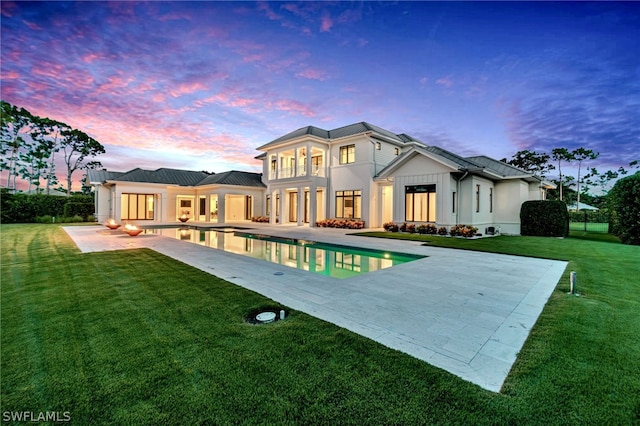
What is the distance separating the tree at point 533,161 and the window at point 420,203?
2377cm

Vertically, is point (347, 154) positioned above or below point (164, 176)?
above

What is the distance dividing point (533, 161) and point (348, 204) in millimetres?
26136

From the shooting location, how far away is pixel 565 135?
102 ft

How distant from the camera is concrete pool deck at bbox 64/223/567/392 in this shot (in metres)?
3.15

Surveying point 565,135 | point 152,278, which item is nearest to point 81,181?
point 152,278

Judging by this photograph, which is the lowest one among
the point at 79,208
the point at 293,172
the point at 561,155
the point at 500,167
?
the point at 79,208

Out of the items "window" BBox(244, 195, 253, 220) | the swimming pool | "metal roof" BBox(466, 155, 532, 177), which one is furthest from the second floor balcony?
"metal roof" BBox(466, 155, 532, 177)

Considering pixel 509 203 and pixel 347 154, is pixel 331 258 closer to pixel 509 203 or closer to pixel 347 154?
pixel 347 154

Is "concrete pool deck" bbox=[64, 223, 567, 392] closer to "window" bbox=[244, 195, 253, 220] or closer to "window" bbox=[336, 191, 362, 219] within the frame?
"window" bbox=[336, 191, 362, 219]

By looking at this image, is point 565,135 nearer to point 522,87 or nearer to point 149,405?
point 522,87

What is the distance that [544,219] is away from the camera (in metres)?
15.5

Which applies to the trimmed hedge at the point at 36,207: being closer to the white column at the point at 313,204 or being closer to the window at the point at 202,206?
the window at the point at 202,206

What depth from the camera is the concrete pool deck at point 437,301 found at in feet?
10.3

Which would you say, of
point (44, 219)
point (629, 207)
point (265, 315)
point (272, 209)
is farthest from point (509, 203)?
point (44, 219)
